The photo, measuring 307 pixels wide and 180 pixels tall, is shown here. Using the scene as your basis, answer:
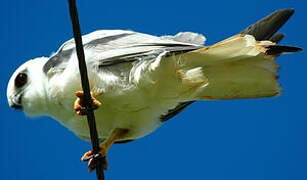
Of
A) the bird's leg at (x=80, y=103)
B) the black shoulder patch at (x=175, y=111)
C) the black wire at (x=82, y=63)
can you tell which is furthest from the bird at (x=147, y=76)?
the black wire at (x=82, y=63)

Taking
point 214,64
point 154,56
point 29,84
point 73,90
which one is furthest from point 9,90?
point 214,64

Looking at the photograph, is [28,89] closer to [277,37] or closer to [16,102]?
[16,102]

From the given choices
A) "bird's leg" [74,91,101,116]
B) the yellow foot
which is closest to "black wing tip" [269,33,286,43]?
"bird's leg" [74,91,101,116]

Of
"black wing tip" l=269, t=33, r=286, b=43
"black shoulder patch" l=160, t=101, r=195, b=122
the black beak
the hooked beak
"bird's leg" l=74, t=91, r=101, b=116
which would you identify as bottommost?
"black shoulder patch" l=160, t=101, r=195, b=122

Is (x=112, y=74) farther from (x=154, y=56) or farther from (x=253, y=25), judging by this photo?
(x=253, y=25)

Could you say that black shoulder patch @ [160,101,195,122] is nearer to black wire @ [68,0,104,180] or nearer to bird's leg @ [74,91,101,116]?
bird's leg @ [74,91,101,116]

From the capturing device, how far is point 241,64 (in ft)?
15.1

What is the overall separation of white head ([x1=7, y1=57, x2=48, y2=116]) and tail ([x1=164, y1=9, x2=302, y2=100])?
5.23 ft

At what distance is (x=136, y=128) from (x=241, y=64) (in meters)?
1.46

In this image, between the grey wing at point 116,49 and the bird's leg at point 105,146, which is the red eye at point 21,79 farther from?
the bird's leg at point 105,146

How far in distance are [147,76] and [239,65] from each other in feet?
3.09

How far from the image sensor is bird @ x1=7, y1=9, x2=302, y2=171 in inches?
178


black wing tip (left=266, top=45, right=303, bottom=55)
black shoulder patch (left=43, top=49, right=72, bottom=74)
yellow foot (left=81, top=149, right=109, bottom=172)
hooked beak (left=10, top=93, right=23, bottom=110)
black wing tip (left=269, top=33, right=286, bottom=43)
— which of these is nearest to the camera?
black wing tip (left=266, top=45, right=303, bottom=55)

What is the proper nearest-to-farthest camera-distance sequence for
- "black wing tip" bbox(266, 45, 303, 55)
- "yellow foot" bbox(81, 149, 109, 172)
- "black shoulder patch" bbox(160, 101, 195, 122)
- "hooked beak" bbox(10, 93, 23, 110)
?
1. "black wing tip" bbox(266, 45, 303, 55)
2. "yellow foot" bbox(81, 149, 109, 172)
3. "hooked beak" bbox(10, 93, 23, 110)
4. "black shoulder patch" bbox(160, 101, 195, 122)
